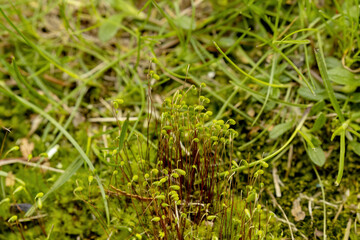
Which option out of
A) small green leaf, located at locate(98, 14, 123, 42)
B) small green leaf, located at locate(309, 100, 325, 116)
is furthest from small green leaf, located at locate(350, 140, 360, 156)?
small green leaf, located at locate(98, 14, 123, 42)

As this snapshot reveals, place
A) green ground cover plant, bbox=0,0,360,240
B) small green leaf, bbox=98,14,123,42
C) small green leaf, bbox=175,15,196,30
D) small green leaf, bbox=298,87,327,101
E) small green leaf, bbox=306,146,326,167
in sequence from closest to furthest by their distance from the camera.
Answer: green ground cover plant, bbox=0,0,360,240 → small green leaf, bbox=306,146,326,167 → small green leaf, bbox=298,87,327,101 → small green leaf, bbox=175,15,196,30 → small green leaf, bbox=98,14,123,42

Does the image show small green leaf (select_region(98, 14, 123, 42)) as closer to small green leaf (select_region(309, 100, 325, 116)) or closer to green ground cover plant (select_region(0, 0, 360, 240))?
green ground cover plant (select_region(0, 0, 360, 240))

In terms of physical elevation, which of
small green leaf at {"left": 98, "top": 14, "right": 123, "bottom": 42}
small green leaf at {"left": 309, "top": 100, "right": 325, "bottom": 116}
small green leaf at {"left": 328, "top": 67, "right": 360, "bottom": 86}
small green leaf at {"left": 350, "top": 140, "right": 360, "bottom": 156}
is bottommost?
small green leaf at {"left": 350, "top": 140, "right": 360, "bottom": 156}

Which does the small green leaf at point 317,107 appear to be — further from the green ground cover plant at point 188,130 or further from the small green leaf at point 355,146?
the small green leaf at point 355,146

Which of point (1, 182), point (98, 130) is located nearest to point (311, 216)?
point (98, 130)

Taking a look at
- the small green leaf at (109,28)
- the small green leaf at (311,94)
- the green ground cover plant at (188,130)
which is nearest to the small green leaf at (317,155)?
the green ground cover plant at (188,130)

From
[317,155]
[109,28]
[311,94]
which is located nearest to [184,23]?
[109,28]

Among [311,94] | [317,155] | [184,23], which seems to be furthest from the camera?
[184,23]

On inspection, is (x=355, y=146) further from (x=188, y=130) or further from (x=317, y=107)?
(x=188, y=130)
